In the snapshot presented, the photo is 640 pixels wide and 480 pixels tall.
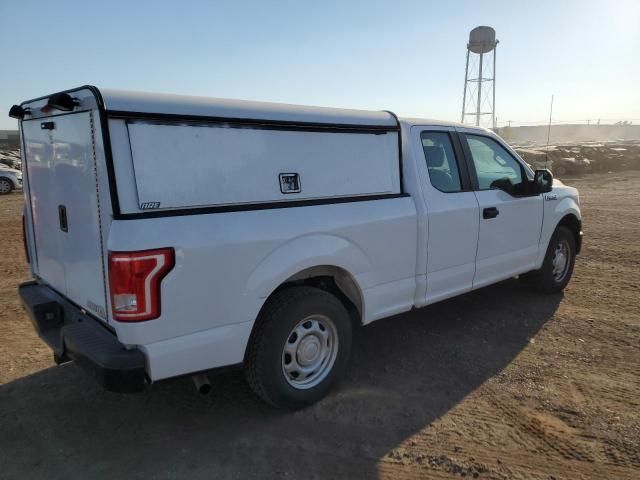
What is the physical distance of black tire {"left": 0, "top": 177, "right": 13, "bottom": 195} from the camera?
56.8ft

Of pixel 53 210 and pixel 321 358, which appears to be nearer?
pixel 53 210

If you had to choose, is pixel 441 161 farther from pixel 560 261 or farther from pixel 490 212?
pixel 560 261

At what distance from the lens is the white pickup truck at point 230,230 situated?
2504 mm

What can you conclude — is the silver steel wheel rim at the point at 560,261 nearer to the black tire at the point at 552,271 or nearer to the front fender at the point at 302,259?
the black tire at the point at 552,271

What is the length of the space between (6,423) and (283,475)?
191cm

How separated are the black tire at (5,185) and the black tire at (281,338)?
18046 mm

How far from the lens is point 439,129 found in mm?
4180

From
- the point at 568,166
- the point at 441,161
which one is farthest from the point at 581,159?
the point at 441,161

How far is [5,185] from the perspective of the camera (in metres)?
17.4

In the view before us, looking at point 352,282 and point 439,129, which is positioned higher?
point 439,129

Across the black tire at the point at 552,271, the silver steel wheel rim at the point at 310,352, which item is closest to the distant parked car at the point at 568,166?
the black tire at the point at 552,271

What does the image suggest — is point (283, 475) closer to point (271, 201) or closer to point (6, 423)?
point (271, 201)

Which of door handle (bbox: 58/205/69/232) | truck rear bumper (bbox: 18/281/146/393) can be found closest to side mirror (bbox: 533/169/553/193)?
truck rear bumper (bbox: 18/281/146/393)

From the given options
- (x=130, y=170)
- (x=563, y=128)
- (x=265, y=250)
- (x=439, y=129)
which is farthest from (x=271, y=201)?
(x=563, y=128)
